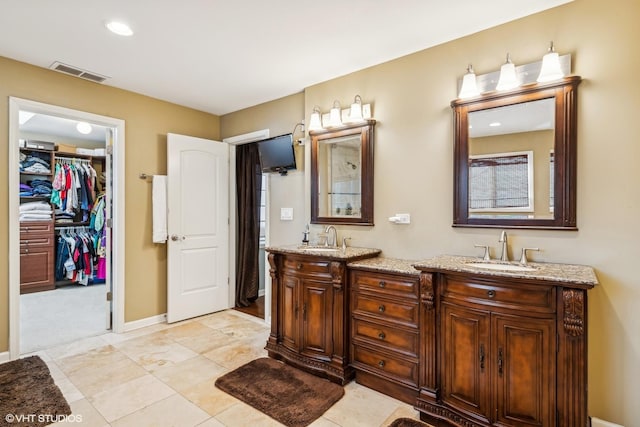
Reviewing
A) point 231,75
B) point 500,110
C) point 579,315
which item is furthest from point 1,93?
point 579,315

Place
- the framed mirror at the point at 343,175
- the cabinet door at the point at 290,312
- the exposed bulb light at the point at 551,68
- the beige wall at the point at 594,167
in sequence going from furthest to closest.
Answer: the framed mirror at the point at 343,175 < the cabinet door at the point at 290,312 < the exposed bulb light at the point at 551,68 < the beige wall at the point at 594,167

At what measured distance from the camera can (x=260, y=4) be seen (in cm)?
202

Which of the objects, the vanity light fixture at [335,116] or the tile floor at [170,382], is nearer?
the tile floor at [170,382]

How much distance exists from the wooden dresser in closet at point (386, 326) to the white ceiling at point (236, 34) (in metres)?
1.62

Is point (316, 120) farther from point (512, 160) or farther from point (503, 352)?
point (503, 352)

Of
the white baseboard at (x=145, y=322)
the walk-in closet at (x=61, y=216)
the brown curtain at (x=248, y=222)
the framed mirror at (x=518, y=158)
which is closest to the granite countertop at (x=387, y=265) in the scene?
the framed mirror at (x=518, y=158)

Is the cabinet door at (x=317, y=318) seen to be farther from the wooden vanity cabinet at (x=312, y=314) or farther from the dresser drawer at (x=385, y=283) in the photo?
the dresser drawer at (x=385, y=283)

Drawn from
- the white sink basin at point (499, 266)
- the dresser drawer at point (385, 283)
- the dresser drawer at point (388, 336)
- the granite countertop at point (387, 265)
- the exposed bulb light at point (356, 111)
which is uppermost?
the exposed bulb light at point (356, 111)

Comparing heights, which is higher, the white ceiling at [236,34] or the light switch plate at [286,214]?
the white ceiling at [236,34]

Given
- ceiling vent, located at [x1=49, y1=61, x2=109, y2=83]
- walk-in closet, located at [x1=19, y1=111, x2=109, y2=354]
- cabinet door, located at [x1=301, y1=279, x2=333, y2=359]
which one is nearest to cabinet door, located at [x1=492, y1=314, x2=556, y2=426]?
cabinet door, located at [x1=301, y1=279, x2=333, y2=359]

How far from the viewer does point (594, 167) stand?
1.91 metres

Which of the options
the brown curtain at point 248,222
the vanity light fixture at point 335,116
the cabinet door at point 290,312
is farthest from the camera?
the brown curtain at point 248,222

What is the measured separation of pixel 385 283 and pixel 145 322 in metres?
2.76

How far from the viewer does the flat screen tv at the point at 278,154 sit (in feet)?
11.3
